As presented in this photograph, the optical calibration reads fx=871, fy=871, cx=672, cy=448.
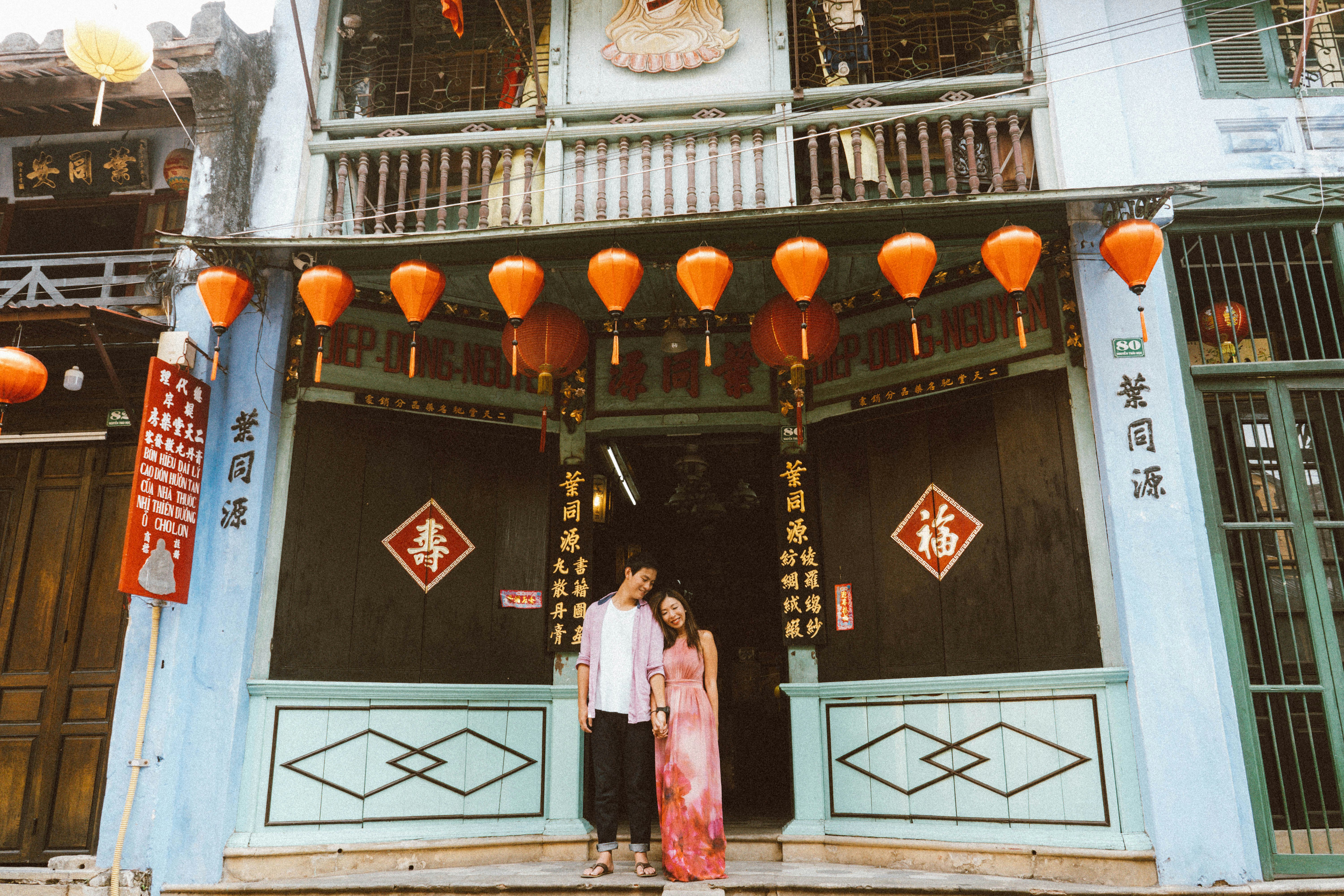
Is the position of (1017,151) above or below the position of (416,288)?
above

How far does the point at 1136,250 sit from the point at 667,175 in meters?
3.52

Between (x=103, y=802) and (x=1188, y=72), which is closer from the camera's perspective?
(x=103, y=802)

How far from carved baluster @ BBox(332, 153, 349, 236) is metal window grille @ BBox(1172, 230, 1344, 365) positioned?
679 centimetres

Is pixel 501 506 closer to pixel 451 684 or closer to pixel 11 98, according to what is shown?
pixel 451 684

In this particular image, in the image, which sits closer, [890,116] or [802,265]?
[802,265]

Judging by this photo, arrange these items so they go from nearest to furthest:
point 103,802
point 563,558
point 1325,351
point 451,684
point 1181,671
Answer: point 1181,671
point 103,802
point 1325,351
point 451,684
point 563,558

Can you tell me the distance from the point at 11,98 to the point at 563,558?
6.84 meters

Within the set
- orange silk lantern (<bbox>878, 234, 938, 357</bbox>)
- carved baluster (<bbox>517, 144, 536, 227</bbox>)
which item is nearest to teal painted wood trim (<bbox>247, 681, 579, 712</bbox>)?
carved baluster (<bbox>517, 144, 536, 227</bbox>)

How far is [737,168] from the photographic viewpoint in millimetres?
7293

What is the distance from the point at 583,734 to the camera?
7.62 meters

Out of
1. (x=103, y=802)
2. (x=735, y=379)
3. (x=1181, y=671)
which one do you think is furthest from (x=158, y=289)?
(x=1181, y=671)

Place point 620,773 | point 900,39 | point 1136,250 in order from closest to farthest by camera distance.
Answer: point 1136,250 → point 620,773 → point 900,39

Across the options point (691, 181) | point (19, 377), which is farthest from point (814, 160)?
point (19, 377)

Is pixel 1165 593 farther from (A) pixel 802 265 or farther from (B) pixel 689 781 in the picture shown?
(B) pixel 689 781
